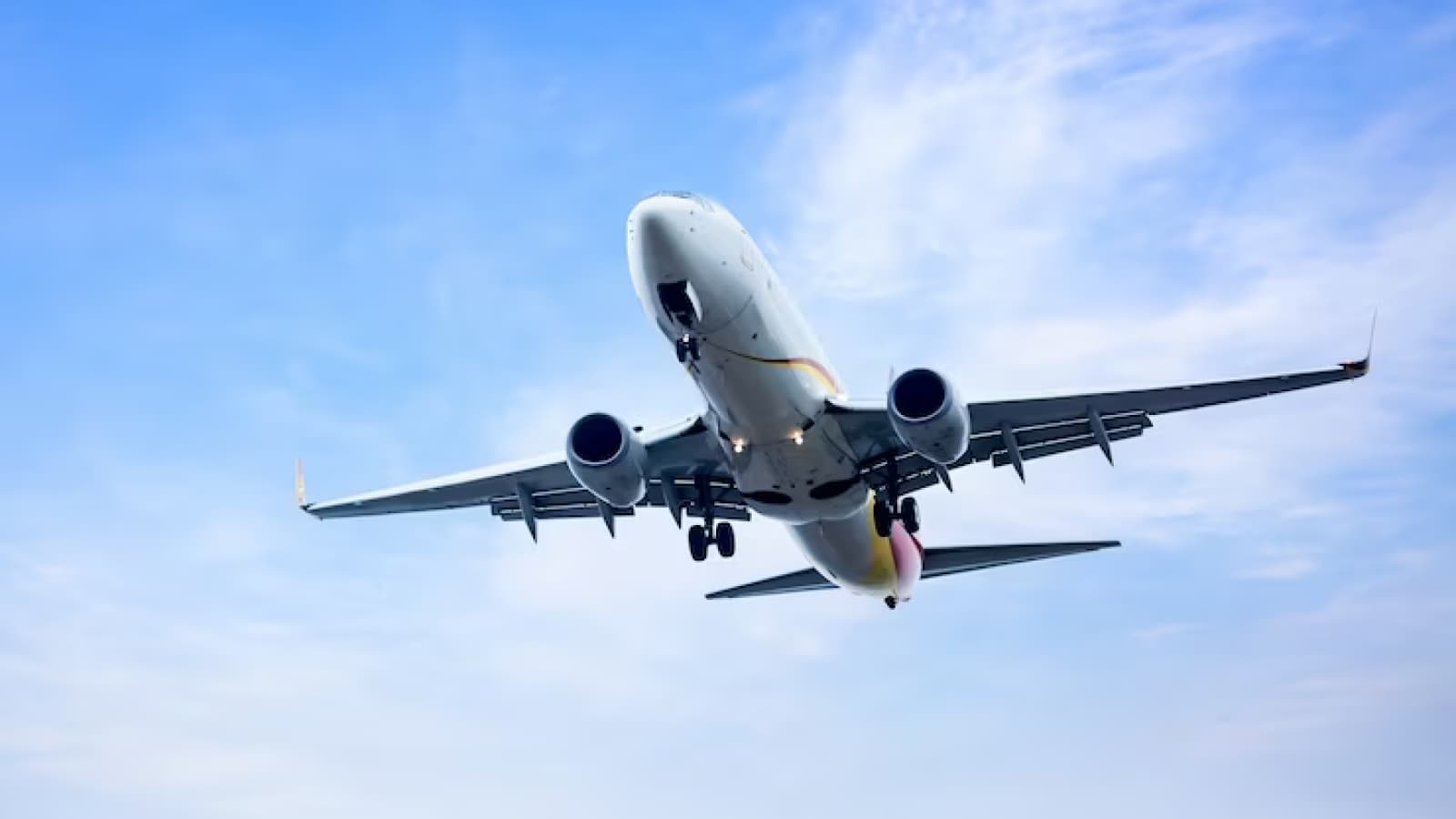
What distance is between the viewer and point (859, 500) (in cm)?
2872

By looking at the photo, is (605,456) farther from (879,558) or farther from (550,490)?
(879,558)

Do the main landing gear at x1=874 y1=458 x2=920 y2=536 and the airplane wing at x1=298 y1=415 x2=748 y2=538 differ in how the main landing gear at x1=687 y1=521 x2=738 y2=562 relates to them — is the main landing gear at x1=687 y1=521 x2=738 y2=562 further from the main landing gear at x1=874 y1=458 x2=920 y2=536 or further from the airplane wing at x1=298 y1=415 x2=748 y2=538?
the main landing gear at x1=874 y1=458 x2=920 y2=536

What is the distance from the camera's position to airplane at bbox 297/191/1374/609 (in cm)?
2400

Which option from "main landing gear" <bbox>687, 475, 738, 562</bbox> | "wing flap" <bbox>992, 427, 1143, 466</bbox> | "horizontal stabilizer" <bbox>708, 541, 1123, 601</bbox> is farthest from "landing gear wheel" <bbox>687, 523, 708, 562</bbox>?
"wing flap" <bbox>992, 427, 1143, 466</bbox>

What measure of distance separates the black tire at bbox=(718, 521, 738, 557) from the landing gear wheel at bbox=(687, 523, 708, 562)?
0.42m

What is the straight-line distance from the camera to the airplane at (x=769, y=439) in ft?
78.7

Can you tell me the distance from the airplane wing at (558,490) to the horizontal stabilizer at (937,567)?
313 centimetres

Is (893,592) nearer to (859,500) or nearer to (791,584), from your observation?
(791,584)

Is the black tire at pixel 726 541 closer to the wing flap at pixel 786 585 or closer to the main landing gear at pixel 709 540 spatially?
the main landing gear at pixel 709 540

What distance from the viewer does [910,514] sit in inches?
1145

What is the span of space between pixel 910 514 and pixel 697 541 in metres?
4.44

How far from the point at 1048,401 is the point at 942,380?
10.9 ft

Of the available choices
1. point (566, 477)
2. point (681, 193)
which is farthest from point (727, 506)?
point (681, 193)

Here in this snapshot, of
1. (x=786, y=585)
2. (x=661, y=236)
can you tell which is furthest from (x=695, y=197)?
(x=786, y=585)
